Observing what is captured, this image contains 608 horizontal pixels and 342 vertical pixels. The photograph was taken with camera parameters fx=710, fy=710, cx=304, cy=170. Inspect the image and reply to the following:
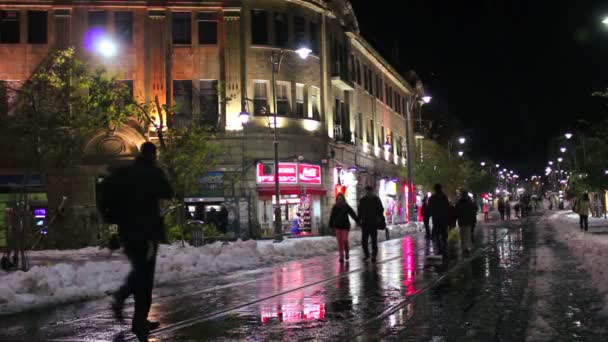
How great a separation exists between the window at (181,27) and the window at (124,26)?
6.88ft

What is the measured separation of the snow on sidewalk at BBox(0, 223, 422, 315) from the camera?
36.3ft

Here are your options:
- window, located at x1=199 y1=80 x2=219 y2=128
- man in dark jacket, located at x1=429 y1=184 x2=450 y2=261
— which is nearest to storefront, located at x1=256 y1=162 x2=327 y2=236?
window, located at x1=199 y1=80 x2=219 y2=128

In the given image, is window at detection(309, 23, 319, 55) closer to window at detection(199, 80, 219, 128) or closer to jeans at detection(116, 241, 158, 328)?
window at detection(199, 80, 219, 128)

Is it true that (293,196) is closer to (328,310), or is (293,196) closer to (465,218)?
(465,218)

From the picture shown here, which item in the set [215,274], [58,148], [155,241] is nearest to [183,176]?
[58,148]

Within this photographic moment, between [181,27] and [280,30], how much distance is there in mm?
5219

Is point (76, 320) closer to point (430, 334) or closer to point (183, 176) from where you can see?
point (430, 334)

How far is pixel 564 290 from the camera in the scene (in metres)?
10.6

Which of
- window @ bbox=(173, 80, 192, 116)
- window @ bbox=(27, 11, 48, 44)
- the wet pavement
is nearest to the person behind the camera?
the wet pavement

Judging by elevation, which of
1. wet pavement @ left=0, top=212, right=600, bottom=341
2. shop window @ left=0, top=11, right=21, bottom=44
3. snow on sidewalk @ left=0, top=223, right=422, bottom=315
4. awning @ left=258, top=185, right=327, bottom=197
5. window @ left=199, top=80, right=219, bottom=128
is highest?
shop window @ left=0, top=11, right=21, bottom=44

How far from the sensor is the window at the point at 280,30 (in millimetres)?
37281

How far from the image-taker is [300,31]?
38438 millimetres

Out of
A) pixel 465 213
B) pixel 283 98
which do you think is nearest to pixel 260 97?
pixel 283 98

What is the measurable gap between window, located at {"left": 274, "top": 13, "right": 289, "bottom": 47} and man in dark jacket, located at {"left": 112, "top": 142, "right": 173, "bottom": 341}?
30.8 metres
